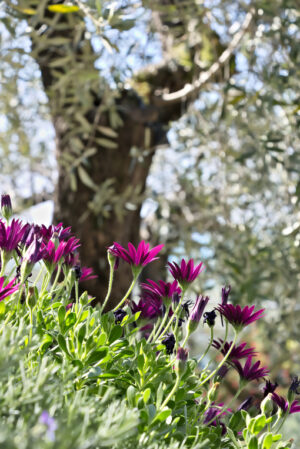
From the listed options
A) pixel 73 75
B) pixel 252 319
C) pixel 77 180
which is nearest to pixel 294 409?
pixel 252 319

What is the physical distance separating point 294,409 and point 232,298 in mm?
1461

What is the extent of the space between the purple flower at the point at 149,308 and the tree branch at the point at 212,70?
5.06 ft

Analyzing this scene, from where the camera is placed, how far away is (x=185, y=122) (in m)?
2.98

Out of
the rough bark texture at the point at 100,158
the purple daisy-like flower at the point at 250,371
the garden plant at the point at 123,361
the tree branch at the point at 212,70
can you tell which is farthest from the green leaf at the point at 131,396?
the tree branch at the point at 212,70

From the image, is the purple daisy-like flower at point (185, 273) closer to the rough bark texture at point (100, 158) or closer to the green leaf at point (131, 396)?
the green leaf at point (131, 396)

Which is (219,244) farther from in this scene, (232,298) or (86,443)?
(86,443)

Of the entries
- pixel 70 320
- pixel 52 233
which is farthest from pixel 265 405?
pixel 52 233

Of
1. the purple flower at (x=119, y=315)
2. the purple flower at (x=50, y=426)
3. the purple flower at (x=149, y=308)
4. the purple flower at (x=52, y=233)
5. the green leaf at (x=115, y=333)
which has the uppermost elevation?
the purple flower at (x=50, y=426)

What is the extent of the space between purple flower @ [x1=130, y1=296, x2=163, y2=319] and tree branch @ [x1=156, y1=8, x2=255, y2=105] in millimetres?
1542

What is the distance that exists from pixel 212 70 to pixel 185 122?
0.72m

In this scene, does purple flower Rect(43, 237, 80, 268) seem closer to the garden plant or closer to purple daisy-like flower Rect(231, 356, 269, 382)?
the garden plant

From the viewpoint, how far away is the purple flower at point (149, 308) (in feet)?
2.63

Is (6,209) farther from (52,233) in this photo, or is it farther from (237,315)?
(237,315)

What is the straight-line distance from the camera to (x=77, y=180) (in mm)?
2436
